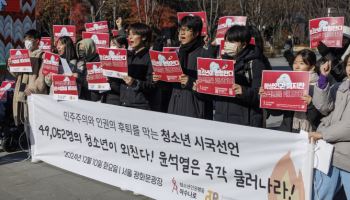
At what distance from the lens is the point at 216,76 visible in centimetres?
422

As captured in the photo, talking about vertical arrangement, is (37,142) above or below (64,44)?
below

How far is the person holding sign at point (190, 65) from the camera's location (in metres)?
4.92

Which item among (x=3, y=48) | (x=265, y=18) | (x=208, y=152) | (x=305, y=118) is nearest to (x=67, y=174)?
(x=208, y=152)

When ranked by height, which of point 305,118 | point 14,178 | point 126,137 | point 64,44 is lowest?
point 14,178

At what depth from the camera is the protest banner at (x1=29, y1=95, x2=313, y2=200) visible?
3.86 m

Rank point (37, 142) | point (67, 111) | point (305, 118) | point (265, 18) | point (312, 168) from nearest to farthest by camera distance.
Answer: point (312, 168), point (305, 118), point (67, 111), point (37, 142), point (265, 18)

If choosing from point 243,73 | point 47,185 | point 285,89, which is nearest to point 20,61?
point 47,185

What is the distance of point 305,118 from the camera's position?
413 centimetres

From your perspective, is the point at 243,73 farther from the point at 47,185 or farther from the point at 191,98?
the point at 47,185

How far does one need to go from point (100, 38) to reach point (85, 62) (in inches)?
32.0

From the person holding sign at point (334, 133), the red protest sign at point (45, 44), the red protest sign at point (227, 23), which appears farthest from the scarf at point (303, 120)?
the red protest sign at point (45, 44)

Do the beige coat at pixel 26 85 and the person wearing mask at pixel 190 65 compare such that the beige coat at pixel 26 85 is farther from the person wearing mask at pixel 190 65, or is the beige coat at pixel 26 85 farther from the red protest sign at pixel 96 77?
the person wearing mask at pixel 190 65

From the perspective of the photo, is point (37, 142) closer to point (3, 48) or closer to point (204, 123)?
point (204, 123)

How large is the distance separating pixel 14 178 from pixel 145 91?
2.13 m
